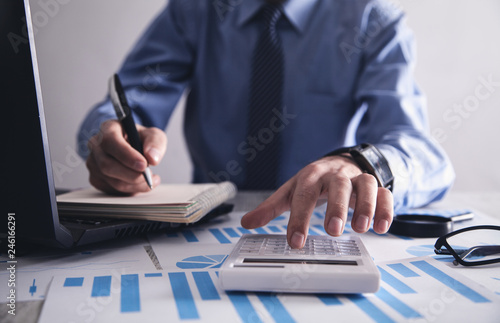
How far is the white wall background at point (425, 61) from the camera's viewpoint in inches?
81.8

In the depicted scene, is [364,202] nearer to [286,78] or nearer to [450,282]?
[450,282]

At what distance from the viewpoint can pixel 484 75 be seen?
2.13 meters

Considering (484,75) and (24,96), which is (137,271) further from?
(484,75)

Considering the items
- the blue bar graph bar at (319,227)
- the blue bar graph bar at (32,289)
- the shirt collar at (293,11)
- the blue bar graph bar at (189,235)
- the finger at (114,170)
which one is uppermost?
the shirt collar at (293,11)

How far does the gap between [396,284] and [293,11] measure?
37.7 inches

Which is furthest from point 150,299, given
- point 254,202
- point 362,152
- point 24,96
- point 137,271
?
point 254,202

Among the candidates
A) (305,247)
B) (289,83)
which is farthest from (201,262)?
(289,83)

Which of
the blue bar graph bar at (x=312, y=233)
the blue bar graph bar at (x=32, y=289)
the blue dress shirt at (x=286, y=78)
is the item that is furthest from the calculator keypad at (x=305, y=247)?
the blue dress shirt at (x=286, y=78)

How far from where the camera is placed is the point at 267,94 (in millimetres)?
1135

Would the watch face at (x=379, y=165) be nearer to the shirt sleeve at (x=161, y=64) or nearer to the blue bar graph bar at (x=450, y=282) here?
the blue bar graph bar at (x=450, y=282)

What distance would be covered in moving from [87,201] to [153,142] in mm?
180

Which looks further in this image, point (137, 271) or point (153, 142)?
point (153, 142)

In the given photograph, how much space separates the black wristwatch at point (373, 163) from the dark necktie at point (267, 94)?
19.2 inches

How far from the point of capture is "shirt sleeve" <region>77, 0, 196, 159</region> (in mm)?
1243
